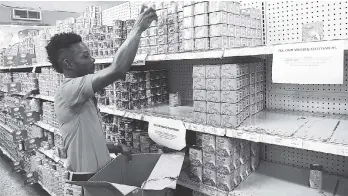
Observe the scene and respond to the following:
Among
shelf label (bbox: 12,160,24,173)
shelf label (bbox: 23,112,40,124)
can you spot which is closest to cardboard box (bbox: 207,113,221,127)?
shelf label (bbox: 23,112,40,124)

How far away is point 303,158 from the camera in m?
1.99

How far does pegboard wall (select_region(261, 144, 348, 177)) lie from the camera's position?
1.83m

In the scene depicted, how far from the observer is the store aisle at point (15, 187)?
377 centimetres

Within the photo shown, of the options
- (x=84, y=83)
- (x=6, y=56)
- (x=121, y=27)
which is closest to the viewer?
(x=84, y=83)

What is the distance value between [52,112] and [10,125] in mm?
2269

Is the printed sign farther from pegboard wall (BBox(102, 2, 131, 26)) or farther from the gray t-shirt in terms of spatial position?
the gray t-shirt

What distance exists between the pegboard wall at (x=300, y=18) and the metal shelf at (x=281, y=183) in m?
0.89

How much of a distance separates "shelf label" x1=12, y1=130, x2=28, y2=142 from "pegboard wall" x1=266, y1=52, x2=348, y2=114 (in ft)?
12.8

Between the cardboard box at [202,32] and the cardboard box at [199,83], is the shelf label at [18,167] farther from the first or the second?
the cardboard box at [202,32]

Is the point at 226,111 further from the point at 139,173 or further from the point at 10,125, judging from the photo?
the point at 10,125

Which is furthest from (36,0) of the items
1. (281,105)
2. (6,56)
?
(281,105)

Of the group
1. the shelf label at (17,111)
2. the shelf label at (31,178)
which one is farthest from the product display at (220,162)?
the shelf label at (17,111)

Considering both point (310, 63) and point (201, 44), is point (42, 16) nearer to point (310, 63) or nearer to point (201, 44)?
Answer: point (201, 44)

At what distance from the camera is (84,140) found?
1.70 meters
